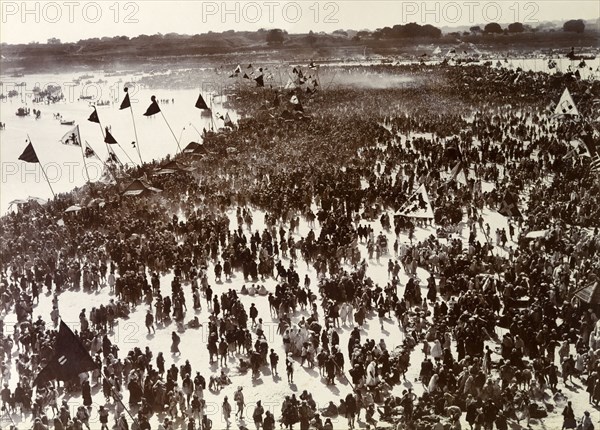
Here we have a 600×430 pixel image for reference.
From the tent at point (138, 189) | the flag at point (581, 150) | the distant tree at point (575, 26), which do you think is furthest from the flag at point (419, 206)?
the distant tree at point (575, 26)

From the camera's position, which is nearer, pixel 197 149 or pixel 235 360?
pixel 235 360

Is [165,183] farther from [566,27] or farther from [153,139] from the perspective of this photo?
[566,27]

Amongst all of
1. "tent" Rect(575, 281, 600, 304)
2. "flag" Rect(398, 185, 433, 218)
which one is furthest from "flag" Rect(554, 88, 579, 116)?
"tent" Rect(575, 281, 600, 304)

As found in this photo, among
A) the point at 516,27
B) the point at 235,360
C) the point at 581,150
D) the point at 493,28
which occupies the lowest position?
the point at 235,360

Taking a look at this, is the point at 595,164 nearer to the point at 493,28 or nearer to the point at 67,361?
the point at 67,361

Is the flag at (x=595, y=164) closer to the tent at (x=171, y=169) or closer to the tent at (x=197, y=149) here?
the tent at (x=171, y=169)

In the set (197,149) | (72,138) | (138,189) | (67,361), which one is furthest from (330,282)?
(197,149)

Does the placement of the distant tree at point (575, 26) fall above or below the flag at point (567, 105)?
above
